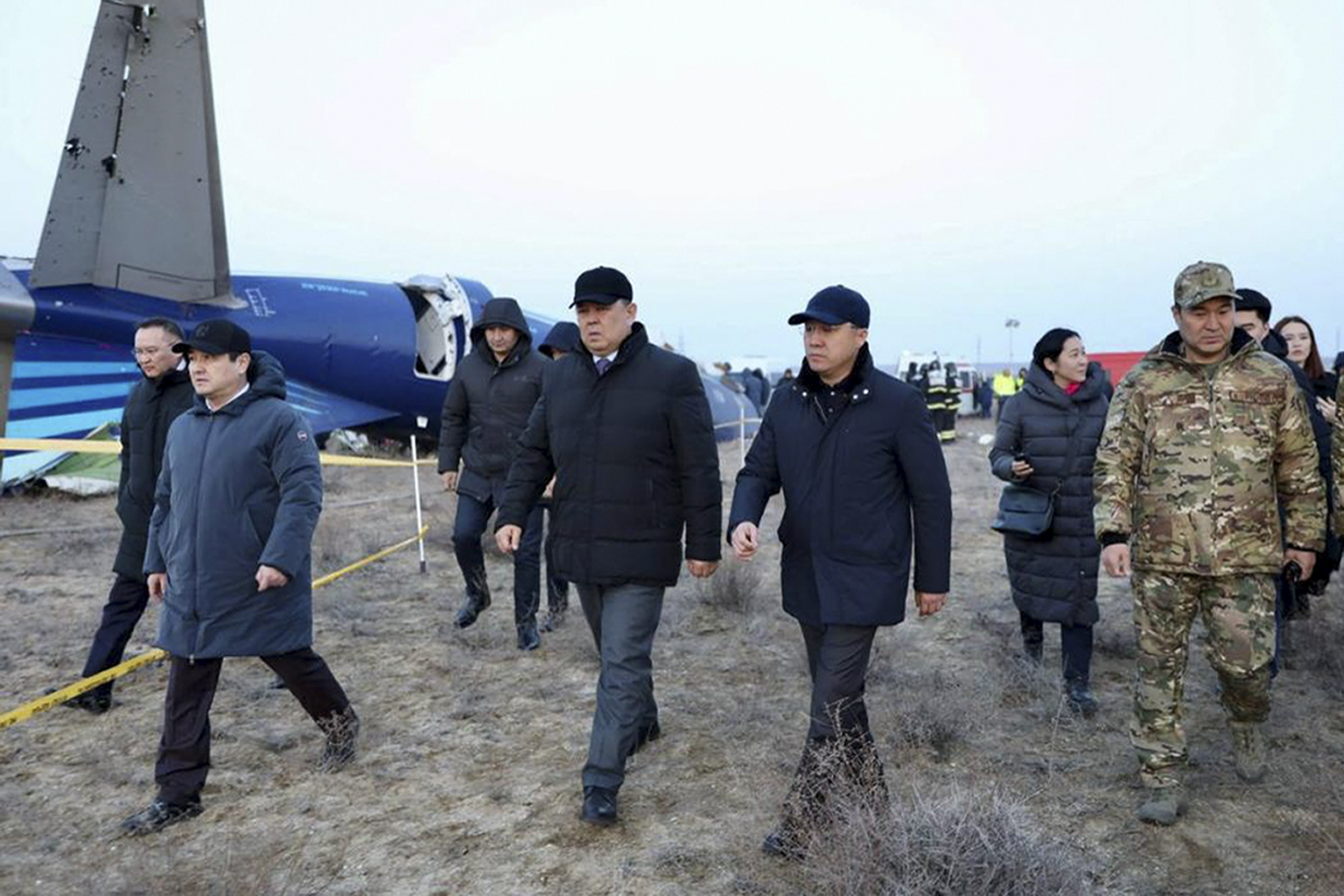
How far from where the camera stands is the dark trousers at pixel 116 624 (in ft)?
16.8

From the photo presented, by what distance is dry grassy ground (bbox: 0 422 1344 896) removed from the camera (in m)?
3.38

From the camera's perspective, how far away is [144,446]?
4.95 meters

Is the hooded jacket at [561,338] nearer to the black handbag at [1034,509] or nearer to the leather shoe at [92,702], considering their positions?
the black handbag at [1034,509]

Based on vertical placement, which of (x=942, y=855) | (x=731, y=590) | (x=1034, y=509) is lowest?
(x=731, y=590)

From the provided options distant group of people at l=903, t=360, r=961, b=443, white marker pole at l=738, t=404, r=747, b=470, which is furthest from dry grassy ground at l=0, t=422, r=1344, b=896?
distant group of people at l=903, t=360, r=961, b=443

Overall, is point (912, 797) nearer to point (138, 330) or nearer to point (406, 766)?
point (406, 766)

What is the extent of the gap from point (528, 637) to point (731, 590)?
1.83m

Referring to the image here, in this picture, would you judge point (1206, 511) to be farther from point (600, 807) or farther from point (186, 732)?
point (186, 732)

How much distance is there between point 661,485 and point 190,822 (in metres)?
2.35

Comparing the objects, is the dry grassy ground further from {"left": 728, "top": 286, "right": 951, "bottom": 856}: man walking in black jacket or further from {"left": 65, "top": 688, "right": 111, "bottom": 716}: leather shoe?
{"left": 728, "top": 286, "right": 951, "bottom": 856}: man walking in black jacket

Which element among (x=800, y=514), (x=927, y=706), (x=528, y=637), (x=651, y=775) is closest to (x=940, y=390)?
(x=528, y=637)

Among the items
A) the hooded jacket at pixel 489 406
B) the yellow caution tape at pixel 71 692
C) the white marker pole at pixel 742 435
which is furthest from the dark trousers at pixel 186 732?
the white marker pole at pixel 742 435

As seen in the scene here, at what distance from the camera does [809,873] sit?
3.24 metres

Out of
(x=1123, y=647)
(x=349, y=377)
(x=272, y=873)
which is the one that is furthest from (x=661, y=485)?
(x=349, y=377)
